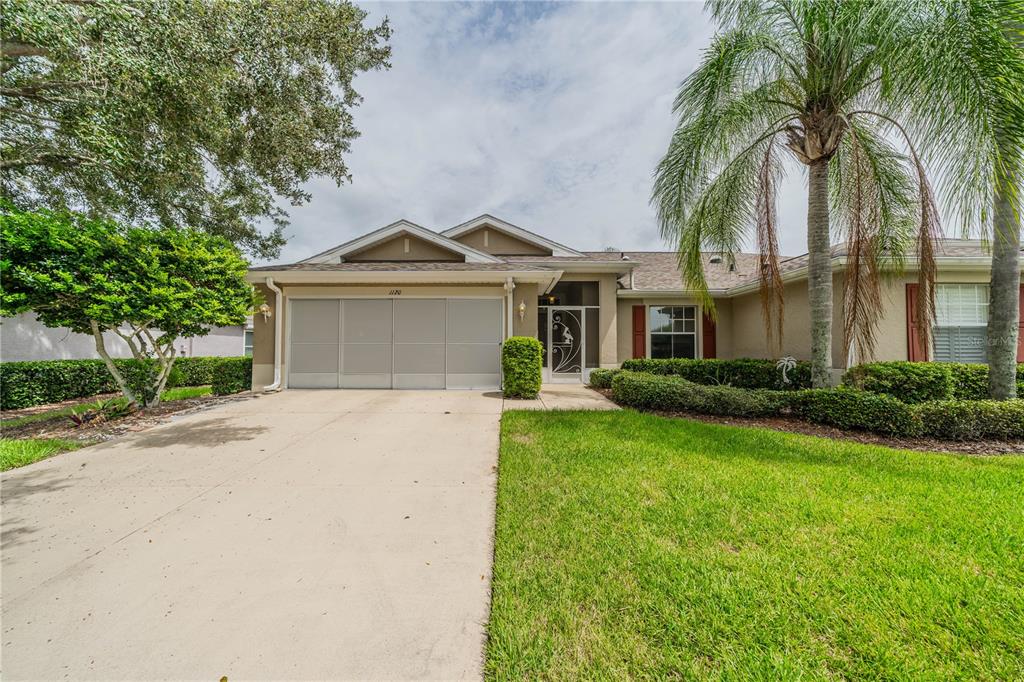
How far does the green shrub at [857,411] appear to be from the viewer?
5699 millimetres

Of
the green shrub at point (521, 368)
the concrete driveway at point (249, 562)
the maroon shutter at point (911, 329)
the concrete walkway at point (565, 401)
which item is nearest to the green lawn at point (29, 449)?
the concrete driveway at point (249, 562)

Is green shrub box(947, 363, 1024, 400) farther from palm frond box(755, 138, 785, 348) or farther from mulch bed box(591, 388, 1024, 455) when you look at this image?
palm frond box(755, 138, 785, 348)

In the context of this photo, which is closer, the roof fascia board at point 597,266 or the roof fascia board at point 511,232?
the roof fascia board at point 597,266

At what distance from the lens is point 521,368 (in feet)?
28.6

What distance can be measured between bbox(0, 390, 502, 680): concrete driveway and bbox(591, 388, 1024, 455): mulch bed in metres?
4.82

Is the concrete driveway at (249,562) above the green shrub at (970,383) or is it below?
below

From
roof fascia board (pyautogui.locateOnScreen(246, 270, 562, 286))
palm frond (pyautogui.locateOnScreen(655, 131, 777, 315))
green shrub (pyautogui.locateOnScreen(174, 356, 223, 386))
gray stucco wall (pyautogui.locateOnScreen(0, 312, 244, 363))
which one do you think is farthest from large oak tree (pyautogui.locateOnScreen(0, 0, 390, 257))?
palm frond (pyautogui.locateOnScreen(655, 131, 777, 315))

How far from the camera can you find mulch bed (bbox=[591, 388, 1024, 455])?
5.24 m

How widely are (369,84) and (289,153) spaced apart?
2276mm

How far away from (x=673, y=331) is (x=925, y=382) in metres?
6.76

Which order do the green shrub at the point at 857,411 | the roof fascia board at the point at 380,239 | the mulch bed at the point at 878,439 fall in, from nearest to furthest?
the mulch bed at the point at 878,439 < the green shrub at the point at 857,411 < the roof fascia board at the point at 380,239

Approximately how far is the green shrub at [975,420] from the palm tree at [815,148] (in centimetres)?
120

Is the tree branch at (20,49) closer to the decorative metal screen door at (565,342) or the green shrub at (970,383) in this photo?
the decorative metal screen door at (565,342)

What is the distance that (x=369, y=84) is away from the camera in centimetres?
739
